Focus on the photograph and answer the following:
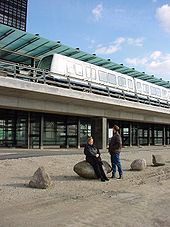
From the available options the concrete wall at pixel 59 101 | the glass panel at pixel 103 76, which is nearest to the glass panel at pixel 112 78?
the glass panel at pixel 103 76

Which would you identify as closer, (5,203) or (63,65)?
(5,203)

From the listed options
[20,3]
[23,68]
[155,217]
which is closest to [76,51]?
[23,68]

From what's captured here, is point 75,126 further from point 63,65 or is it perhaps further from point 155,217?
point 155,217

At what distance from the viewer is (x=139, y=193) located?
29.1 feet

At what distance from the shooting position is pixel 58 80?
22.4 metres

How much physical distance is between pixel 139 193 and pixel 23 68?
42.3ft

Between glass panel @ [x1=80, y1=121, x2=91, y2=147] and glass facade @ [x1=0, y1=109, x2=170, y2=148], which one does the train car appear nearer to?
glass facade @ [x1=0, y1=109, x2=170, y2=148]

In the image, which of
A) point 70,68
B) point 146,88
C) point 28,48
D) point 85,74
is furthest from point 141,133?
Answer: point 70,68

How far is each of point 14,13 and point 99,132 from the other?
65.6 meters

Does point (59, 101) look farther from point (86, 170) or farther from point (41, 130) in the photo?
point (86, 170)

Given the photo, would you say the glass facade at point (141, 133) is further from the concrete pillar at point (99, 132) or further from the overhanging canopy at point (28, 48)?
the concrete pillar at point (99, 132)

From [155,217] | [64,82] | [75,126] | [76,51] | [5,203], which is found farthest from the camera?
[76,51]

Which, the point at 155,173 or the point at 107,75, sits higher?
the point at 107,75

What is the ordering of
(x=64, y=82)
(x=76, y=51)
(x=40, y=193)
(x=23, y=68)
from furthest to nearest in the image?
(x=76, y=51) < (x=64, y=82) < (x=23, y=68) < (x=40, y=193)
